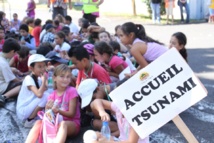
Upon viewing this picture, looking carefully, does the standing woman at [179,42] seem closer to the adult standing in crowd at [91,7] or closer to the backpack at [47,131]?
the backpack at [47,131]

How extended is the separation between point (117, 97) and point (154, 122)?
0.34m

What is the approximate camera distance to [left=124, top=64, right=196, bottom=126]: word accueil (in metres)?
3.03

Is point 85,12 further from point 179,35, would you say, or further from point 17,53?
point 179,35

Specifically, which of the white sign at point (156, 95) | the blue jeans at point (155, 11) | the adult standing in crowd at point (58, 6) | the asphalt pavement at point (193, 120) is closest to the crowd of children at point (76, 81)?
the asphalt pavement at point (193, 120)

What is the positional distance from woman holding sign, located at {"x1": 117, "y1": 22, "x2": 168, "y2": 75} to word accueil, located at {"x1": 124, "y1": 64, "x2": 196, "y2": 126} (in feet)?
7.06

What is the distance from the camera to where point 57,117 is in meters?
4.44

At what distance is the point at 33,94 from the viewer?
531cm

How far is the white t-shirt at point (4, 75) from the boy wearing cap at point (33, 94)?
92 cm

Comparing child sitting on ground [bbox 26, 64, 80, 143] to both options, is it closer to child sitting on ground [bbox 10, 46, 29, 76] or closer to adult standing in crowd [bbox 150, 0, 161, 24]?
child sitting on ground [bbox 10, 46, 29, 76]

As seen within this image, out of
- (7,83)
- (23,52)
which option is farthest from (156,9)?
(7,83)

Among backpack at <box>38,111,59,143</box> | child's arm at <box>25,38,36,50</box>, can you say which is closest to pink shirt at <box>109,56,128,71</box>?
backpack at <box>38,111,59,143</box>

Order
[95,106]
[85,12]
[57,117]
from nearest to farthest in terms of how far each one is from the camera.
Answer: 1. [95,106]
2. [57,117]
3. [85,12]

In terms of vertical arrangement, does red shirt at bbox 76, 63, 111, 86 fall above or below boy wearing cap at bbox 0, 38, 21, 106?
above

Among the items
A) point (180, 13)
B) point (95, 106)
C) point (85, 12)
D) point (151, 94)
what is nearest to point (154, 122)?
point (151, 94)
